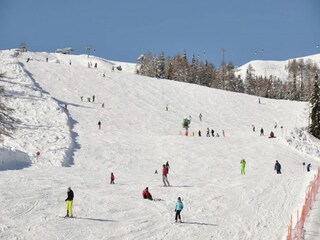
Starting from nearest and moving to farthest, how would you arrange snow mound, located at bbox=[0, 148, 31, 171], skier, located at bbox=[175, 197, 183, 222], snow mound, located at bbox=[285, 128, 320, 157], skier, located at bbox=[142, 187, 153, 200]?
skier, located at bbox=[175, 197, 183, 222] → skier, located at bbox=[142, 187, 153, 200] → snow mound, located at bbox=[0, 148, 31, 171] → snow mound, located at bbox=[285, 128, 320, 157]

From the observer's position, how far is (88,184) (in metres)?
27.0

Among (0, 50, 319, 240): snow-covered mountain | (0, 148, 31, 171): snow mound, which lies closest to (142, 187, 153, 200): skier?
(0, 50, 319, 240): snow-covered mountain

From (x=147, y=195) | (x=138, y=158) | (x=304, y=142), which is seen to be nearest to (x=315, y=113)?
(x=304, y=142)

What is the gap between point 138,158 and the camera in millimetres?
37125

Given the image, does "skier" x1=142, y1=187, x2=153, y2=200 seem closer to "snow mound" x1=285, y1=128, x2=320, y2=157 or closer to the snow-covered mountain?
the snow-covered mountain

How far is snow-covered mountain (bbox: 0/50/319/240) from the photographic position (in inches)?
768

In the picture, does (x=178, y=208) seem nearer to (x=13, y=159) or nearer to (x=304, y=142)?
(x=13, y=159)

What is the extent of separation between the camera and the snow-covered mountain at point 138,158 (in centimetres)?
1950

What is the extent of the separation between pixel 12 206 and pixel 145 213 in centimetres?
590

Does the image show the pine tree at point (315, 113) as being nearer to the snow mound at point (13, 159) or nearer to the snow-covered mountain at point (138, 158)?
the snow-covered mountain at point (138, 158)

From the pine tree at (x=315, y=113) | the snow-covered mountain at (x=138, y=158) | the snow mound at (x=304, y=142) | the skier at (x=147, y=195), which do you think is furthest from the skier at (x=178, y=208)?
the pine tree at (x=315, y=113)

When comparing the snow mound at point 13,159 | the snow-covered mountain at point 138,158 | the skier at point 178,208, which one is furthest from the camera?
the snow mound at point 13,159

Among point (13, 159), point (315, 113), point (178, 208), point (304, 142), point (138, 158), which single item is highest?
point (315, 113)

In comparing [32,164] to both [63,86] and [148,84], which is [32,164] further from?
[148,84]
